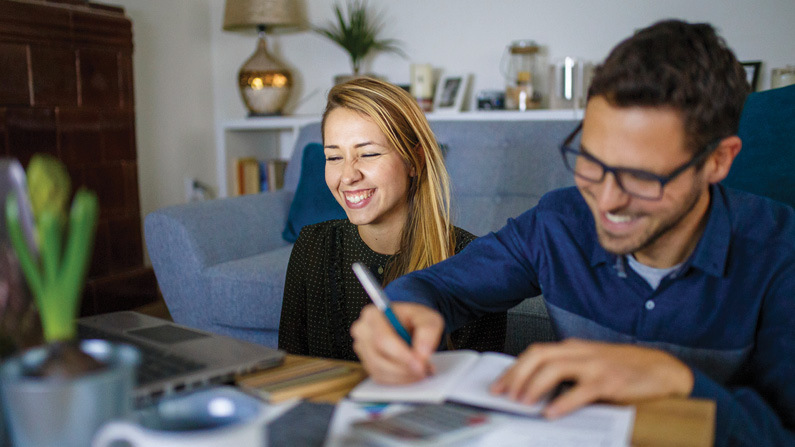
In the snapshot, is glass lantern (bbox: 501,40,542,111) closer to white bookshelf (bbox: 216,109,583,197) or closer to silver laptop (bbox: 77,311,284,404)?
white bookshelf (bbox: 216,109,583,197)

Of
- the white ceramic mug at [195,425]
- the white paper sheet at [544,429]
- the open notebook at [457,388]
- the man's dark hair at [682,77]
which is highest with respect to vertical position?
the man's dark hair at [682,77]

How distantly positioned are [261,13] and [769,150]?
254cm

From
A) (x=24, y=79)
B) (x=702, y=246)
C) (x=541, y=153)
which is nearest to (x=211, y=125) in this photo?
(x=24, y=79)

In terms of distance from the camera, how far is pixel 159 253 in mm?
2148

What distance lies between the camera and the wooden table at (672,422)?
54cm

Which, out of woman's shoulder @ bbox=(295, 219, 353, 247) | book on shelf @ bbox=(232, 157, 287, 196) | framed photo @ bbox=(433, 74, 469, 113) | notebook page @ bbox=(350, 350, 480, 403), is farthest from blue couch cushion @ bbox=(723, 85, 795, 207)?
book on shelf @ bbox=(232, 157, 287, 196)

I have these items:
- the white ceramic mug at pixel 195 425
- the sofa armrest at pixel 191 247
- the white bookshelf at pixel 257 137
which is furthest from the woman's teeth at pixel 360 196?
the white bookshelf at pixel 257 137

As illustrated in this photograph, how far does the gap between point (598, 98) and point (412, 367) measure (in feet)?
1.41

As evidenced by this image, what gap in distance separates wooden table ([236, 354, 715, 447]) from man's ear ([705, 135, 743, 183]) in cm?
35

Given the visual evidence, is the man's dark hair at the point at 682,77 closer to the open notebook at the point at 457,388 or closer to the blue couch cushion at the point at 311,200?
the open notebook at the point at 457,388

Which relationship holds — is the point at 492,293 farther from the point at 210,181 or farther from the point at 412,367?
the point at 210,181

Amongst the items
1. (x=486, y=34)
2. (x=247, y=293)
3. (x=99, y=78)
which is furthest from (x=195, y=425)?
(x=486, y=34)

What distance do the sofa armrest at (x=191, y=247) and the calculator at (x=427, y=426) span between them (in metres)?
1.68

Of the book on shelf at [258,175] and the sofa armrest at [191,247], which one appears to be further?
the book on shelf at [258,175]
